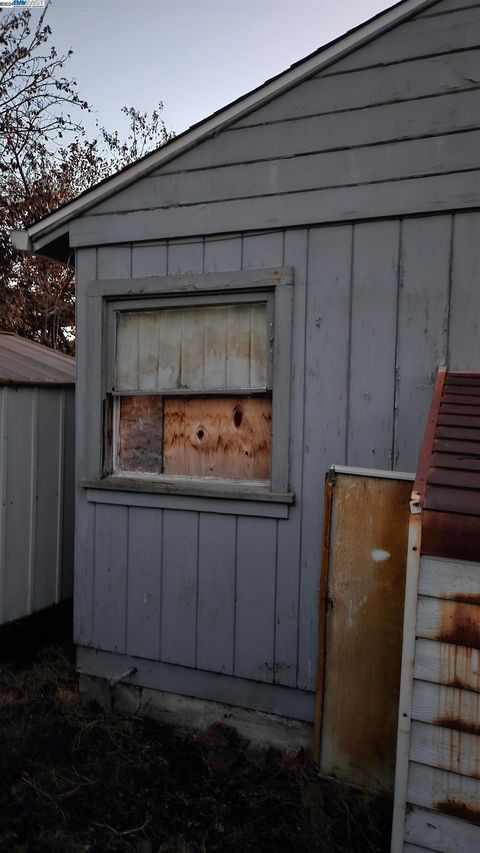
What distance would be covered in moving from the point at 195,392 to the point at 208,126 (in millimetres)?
1743

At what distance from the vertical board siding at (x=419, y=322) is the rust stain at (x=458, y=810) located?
1622mm

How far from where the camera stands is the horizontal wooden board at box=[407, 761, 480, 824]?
2.07 m

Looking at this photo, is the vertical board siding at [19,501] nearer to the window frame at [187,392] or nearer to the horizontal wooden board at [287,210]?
the window frame at [187,392]

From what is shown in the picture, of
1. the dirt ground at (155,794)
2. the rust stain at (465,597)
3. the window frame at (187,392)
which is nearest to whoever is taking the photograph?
the rust stain at (465,597)

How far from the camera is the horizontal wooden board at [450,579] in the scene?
206 centimetres

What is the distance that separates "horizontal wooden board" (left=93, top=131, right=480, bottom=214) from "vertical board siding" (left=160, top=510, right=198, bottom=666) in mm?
2145

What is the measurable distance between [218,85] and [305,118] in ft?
14.9

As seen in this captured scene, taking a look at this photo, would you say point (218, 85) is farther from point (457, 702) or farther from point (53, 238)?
point (457, 702)

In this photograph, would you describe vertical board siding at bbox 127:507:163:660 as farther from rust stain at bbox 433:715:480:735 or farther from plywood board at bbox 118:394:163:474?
rust stain at bbox 433:715:480:735

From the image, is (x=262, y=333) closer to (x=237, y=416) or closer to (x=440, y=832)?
(x=237, y=416)

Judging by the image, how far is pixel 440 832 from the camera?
2119mm

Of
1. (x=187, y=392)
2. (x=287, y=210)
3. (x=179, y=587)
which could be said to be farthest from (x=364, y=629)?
(x=287, y=210)

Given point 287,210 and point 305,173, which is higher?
point 305,173

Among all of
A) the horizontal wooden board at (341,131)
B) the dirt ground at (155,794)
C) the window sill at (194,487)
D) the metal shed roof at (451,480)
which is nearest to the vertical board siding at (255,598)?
the window sill at (194,487)
